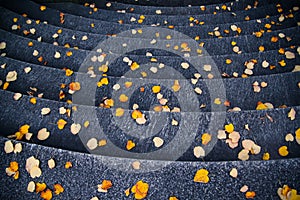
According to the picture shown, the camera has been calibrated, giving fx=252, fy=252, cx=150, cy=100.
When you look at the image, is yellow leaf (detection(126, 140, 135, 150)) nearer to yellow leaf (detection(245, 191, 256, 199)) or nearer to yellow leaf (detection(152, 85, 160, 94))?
→ yellow leaf (detection(152, 85, 160, 94))

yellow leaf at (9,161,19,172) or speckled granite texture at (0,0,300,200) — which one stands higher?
speckled granite texture at (0,0,300,200)

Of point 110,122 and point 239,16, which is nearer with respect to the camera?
point 110,122

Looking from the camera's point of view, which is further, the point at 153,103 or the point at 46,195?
the point at 153,103

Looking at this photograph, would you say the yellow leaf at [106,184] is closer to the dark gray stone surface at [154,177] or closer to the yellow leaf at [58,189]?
the dark gray stone surface at [154,177]

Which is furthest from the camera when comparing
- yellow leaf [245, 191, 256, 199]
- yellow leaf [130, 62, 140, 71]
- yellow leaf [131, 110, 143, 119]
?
yellow leaf [130, 62, 140, 71]

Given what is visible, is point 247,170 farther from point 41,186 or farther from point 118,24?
point 118,24

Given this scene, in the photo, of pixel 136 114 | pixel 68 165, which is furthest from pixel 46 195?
pixel 136 114

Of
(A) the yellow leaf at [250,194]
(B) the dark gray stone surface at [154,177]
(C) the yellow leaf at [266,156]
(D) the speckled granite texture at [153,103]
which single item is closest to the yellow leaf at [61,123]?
(D) the speckled granite texture at [153,103]

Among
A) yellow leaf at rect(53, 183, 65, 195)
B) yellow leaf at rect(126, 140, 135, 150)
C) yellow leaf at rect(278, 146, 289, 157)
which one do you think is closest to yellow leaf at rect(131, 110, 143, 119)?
yellow leaf at rect(126, 140, 135, 150)

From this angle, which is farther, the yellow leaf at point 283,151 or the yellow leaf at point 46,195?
the yellow leaf at point 283,151

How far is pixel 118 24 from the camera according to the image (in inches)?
140

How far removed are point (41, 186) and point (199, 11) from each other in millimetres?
3762

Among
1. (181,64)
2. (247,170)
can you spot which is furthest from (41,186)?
(181,64)

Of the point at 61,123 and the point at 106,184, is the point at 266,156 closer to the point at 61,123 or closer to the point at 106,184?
the point at 106,184
